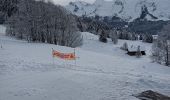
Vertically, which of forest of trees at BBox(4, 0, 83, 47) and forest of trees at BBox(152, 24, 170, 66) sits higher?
forest of trees at BBox(4, 0, 83, 47)

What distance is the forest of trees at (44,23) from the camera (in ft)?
258

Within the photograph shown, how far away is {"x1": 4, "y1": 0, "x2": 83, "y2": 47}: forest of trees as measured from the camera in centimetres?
7862

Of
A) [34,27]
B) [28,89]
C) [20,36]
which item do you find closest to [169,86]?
[28,89]

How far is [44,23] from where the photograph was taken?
266 feet

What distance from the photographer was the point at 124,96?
22.0 meters

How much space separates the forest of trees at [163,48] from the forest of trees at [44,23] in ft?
82.0

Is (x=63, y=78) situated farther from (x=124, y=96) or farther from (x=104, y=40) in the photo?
(x=104, y=40)

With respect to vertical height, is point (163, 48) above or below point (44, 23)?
below

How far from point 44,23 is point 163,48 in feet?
103

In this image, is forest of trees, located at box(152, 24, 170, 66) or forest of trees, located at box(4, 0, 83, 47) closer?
forest of trees, located at box(152, 24, 170, 66)

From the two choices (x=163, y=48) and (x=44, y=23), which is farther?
(x=44, y=23)

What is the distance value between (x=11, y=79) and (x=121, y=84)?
8937 mm

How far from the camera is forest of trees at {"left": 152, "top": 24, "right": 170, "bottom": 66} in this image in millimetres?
76875

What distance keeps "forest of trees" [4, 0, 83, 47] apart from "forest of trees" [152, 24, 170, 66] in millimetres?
24981
